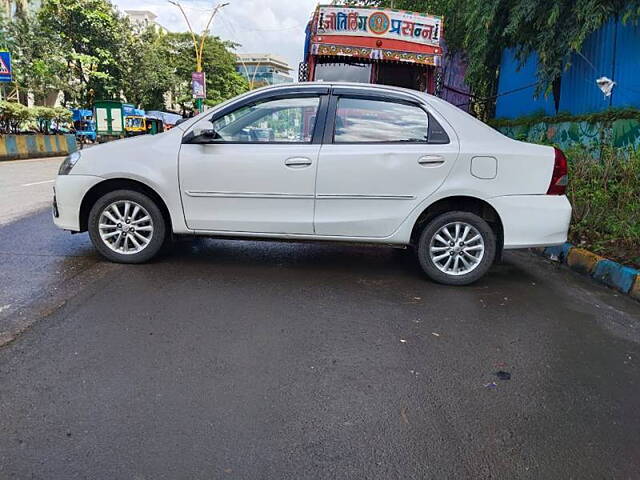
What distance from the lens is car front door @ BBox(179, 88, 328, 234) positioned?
4.68 meters

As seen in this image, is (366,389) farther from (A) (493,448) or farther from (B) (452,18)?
(B) (452,18)

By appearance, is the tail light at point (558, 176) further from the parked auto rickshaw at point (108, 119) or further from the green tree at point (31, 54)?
the green tree at point (31, 54)

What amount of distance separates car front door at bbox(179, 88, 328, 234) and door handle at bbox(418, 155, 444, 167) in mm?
922

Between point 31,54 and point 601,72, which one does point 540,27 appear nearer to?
point 601,72

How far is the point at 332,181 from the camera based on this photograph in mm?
4660

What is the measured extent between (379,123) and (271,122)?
997mm

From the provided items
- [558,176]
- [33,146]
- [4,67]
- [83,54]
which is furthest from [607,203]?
[83,54]

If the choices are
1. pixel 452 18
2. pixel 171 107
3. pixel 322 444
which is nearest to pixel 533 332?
pixel 322 444

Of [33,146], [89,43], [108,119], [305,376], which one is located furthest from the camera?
[89,43]

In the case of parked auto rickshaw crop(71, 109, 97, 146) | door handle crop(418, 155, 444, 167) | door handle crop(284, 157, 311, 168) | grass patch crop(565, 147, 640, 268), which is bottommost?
grass patch crop(565, 147, 640, 268)

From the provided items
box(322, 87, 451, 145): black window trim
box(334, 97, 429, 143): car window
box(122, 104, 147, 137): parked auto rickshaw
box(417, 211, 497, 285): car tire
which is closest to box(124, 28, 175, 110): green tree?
box(122, 104, 147, 137): parked auto rickshaw

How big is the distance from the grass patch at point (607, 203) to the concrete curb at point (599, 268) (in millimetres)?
171

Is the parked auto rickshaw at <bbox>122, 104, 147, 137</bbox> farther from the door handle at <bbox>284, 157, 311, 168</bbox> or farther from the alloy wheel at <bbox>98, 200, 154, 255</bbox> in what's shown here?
the door handle at <bbox>284, 157, 311, 168</bbox>

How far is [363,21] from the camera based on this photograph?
32.2 ft
